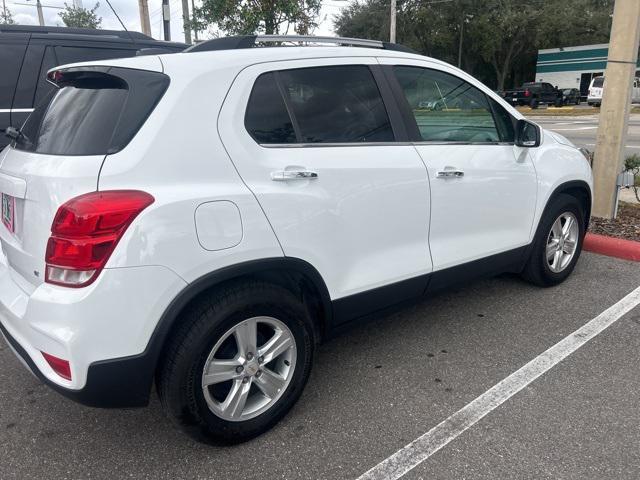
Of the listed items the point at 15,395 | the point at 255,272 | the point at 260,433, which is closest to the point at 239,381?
the point at 260,433

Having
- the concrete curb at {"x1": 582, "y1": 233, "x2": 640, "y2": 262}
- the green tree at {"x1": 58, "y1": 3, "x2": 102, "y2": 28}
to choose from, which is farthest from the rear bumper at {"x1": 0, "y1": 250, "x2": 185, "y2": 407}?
the green tree at {"x1": 58, "y1": 3, "x2": 102, "y2": 28}

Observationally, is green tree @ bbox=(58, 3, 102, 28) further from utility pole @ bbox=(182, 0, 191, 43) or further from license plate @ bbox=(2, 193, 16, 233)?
license plate @ bbox=(2, 193, 16, 233)

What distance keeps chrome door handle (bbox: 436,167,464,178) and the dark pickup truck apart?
33.9 metres

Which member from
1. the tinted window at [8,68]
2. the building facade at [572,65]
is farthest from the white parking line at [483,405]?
the building facade at [572,65]

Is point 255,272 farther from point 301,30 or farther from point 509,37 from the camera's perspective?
point 509,37

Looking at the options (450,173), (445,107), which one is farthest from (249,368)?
(445,107)

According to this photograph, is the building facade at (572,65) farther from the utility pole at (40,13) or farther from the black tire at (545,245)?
the black tire at (545,245)

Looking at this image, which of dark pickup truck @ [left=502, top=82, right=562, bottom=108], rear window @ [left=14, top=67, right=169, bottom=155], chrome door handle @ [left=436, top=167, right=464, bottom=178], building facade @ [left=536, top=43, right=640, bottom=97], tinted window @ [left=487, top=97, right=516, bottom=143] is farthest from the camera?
building facade @ [left=536, top=43, right=640, bottom=97]

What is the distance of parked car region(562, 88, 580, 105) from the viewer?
3759 centimetres

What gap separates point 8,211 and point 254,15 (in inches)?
301

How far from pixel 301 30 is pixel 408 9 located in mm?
31617

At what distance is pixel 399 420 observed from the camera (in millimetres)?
2740

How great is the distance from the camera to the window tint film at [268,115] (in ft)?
8.18

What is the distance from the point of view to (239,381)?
2.51 meters
